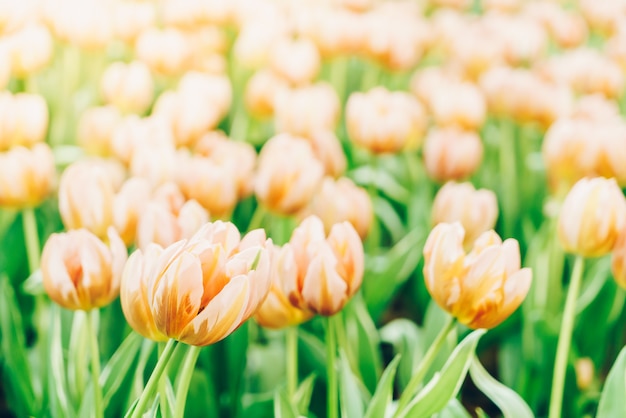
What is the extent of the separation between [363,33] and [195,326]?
1.23m

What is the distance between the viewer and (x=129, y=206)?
85cm

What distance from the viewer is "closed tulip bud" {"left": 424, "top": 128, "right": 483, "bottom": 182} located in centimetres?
122

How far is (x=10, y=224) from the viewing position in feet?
3.89

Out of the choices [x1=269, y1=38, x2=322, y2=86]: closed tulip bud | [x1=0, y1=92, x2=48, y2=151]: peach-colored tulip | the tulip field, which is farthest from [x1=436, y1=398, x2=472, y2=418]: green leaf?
[x1=269, y1=38, x2=322, y2=86]: closed tulip bud

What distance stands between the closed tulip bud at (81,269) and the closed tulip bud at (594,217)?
0.49m

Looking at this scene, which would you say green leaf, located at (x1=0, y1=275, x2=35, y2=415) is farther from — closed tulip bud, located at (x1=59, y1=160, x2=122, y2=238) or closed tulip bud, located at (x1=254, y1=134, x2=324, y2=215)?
closed tulip bud, located at (x1=254, y1=134, x2=324, y2=215)

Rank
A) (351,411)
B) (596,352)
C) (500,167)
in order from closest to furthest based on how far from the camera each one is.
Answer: (351,411)
(596,352)
(500,167)

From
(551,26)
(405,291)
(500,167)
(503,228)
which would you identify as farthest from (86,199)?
(551,26)

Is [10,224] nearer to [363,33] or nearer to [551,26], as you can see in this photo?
[363,33]

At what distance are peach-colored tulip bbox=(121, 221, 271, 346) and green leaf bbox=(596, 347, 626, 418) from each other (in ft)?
1.24

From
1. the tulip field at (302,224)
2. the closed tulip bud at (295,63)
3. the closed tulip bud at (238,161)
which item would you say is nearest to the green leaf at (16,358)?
the tulip field at (302,224)

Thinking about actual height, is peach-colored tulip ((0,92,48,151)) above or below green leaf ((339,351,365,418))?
above

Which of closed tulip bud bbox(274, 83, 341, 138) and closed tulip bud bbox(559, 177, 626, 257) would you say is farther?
closed tulip bud bbox(274, 83, 341, 138)

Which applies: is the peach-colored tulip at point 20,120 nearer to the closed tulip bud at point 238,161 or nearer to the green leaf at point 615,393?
the closed tulip bud at point 238,161
